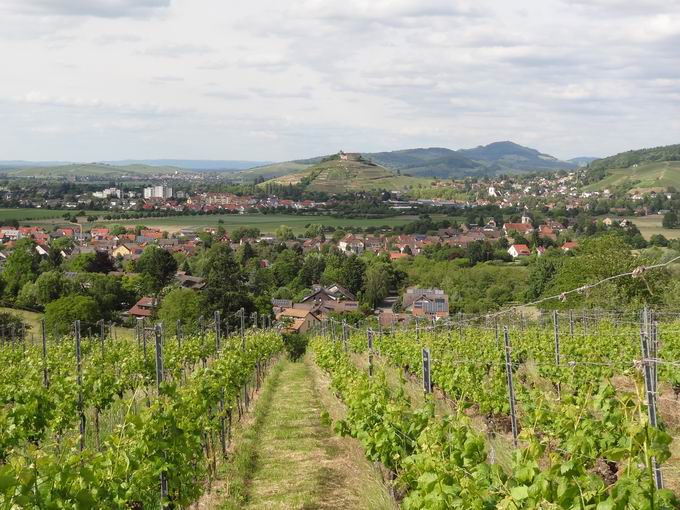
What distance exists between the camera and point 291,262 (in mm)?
80188

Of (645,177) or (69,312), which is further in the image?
(645,177)

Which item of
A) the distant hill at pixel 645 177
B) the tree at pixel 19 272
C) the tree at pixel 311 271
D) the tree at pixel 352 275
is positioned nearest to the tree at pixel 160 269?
the tree at pixel 19 272

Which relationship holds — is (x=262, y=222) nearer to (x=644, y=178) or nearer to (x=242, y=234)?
(x=242, y=234)

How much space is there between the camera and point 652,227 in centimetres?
11381

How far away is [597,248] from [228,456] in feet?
117

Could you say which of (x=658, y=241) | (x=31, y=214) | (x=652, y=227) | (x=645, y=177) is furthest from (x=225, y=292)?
(x=645, y=177)

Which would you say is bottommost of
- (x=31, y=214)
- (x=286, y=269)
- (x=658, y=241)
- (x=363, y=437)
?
(x=286, y=269)

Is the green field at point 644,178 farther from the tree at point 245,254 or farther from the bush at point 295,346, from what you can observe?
the bush at point 295,346

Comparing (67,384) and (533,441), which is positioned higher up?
(533,441)

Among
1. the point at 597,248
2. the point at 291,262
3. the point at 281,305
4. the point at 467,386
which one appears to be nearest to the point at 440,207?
the point at 291,262

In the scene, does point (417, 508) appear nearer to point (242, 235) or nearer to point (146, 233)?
point (242, 235)

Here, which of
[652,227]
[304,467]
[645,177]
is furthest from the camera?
[645,177]

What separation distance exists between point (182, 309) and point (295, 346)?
14.5 metres

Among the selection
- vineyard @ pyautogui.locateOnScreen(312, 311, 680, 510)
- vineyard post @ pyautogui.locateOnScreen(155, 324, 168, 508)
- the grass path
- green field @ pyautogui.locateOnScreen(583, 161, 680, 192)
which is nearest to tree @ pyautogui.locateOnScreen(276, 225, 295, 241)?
green field @ pyautogui.locateOnScreen(583, 161, 680, 192)
